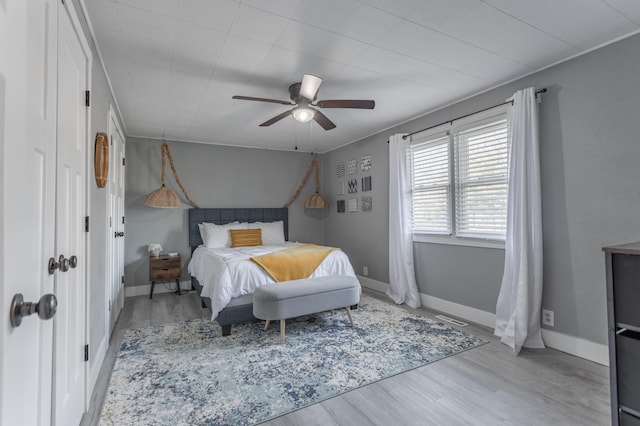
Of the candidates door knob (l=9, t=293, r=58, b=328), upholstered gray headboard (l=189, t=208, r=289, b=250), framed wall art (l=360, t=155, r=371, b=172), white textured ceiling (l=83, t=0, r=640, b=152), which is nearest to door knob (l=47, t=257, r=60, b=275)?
door knob (l=9, t=293, r=58, b=328)

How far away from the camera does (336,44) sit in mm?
2346

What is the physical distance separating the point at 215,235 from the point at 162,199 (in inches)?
37.2

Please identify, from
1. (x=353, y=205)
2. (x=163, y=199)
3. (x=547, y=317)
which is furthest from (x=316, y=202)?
(x=547, y=317)

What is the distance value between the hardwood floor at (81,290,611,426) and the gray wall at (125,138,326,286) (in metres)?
2.43

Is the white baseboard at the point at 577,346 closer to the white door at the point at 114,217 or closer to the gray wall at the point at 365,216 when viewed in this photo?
the gray wall at the point at 365,216

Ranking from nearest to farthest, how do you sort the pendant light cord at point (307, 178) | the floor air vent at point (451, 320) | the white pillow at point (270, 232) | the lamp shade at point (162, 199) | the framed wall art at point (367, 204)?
the floor air vent at point (451, 320) < the lamp shade at point (162, 199) < the framed wall art at point (367, 204) < the white pillow at point (270, 232) < the pendant light cord at point (307, 178)

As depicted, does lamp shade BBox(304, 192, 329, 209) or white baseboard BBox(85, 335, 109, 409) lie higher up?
lamp shade BBox(304, 192, 329, 209)

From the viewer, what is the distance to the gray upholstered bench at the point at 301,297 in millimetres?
2910

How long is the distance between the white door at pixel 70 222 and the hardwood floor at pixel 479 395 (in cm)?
47

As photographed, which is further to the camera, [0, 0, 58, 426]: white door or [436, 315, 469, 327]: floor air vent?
[436, 315, 469, 327]: floor air vent

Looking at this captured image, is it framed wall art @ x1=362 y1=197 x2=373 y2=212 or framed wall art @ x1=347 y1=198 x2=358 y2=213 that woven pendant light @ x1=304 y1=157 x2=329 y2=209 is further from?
framed wall art @ x1=362 y1=197 x2=373 y2=212

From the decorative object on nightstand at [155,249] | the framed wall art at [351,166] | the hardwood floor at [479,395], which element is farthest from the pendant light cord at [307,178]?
the hardwood floor at [479,395]

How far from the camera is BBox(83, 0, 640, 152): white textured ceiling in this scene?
6.42 ft

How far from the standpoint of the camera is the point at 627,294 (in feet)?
4.56
